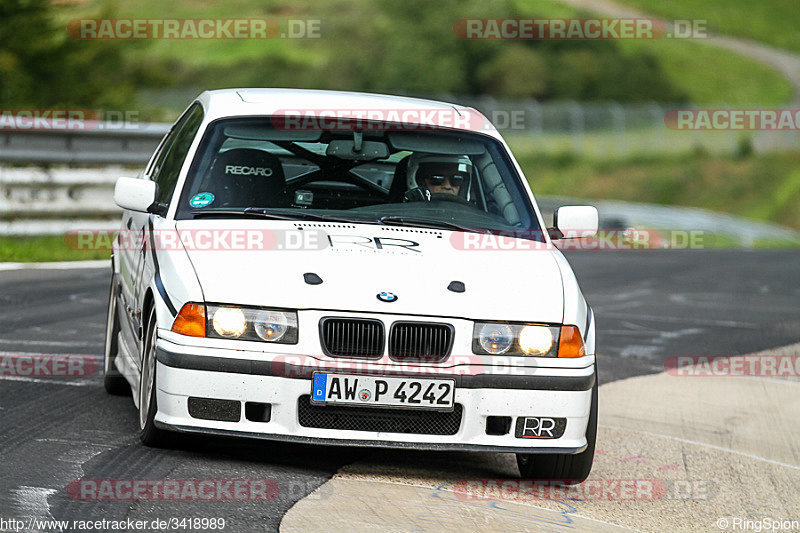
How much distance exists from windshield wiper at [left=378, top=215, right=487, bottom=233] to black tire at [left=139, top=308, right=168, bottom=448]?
48.2 inches

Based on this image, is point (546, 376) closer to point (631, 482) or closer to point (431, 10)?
point (631, 482)

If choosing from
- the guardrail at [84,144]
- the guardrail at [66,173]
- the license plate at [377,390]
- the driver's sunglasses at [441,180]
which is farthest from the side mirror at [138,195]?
the guardrail at [84,144]

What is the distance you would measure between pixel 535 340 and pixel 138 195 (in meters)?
2.10

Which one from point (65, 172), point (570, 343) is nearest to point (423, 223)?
point (570, 343)

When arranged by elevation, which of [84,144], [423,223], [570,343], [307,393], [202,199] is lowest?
[84,144]

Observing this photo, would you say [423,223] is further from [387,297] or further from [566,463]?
[566,463]

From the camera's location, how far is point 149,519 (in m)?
4.73

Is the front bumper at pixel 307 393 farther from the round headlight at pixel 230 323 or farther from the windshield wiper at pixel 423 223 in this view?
the windshield wiper at pixel 423 223

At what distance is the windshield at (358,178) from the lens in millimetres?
6445

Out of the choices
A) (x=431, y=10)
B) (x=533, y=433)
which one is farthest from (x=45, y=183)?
(x=431, y=10)

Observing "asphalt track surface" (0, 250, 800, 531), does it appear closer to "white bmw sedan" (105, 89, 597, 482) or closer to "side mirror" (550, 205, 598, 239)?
"white bmw sedan" (105, 89, 597, 482)

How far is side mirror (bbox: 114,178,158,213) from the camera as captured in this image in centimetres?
639

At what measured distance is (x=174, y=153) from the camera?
7176 mm

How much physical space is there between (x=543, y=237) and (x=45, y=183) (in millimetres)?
9335
